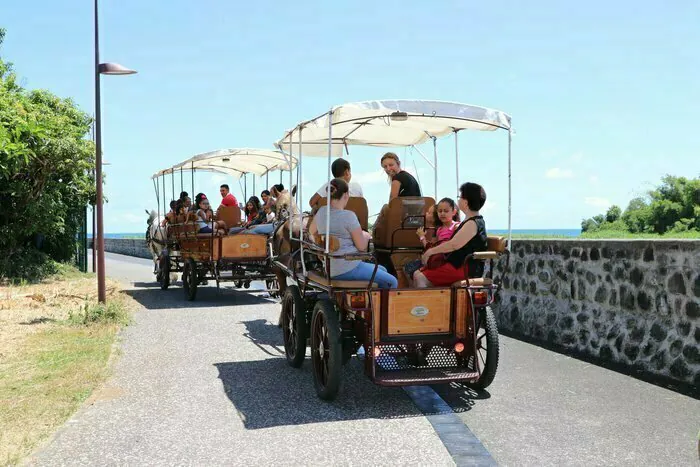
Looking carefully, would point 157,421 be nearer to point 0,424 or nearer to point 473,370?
point 0,424

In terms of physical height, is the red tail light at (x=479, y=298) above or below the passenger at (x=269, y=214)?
below

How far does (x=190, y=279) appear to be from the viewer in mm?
14742

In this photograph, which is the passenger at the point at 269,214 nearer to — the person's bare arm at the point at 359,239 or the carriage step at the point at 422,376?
the person's bare arm at the point at 359,239

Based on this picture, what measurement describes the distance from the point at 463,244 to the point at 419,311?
2.49ft

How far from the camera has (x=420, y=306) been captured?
6.58 m

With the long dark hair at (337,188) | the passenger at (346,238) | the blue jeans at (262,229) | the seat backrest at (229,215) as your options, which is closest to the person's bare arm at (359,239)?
the passenger at (346,238)

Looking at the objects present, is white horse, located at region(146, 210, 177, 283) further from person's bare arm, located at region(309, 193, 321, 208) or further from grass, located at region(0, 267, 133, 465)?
person's bare arm, located at region(309, 193, 321, 208)

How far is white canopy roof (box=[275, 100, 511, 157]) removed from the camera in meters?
6.86

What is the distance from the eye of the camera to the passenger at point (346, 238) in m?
6.70

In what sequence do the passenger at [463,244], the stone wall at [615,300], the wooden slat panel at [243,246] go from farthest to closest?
the wooden slat panel at [243,246], the stone wall at [615,300], the passenger at [463,244]

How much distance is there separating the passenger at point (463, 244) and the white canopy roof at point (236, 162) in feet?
20.9

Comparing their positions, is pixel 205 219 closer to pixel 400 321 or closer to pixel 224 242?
pixel 224 242

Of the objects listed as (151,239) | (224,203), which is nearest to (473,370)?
(224,203)

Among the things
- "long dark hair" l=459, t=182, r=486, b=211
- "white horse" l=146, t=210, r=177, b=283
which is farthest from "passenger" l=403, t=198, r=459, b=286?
"white horse" l=146, t=210, r=177, b=283
